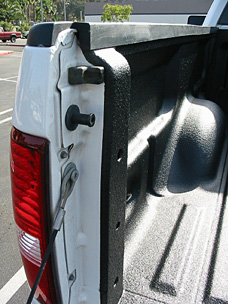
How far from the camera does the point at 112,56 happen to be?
3.15 feet

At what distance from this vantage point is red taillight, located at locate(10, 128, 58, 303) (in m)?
0.90

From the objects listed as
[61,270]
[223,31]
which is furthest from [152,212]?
[223,31]

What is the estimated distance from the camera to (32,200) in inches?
38.4

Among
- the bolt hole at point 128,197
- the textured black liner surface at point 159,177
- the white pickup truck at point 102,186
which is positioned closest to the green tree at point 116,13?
the textured black liner surface at point 159,177

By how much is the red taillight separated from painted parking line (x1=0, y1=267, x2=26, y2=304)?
138 centimetres

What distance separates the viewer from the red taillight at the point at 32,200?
2.96 feet

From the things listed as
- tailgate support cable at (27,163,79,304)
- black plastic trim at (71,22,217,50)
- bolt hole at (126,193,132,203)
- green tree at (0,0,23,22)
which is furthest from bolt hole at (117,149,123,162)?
green tree at (0,0,23,22)

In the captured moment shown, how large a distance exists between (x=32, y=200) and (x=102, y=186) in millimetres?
213

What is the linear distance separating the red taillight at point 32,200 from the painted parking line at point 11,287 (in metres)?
1.38

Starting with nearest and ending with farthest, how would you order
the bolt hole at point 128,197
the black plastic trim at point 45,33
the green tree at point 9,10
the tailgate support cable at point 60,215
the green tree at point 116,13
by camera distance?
the black plastic trim at point 45,33 < the tailgate support cable at point 60,215 < the bolt hole at point 128,197 < the green tree at point 116,13 < the green tree at point 9,10

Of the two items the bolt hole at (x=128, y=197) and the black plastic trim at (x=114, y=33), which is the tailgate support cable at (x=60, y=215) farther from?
the bolt hole at (x=128, y=197)

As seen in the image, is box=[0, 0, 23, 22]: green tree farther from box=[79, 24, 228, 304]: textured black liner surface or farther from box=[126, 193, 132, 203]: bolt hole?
box=[126, 193, 132, 203]: bolt hole

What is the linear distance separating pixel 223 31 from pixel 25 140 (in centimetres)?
243

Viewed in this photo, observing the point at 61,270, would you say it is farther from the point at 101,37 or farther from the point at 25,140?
the point at 101,37
